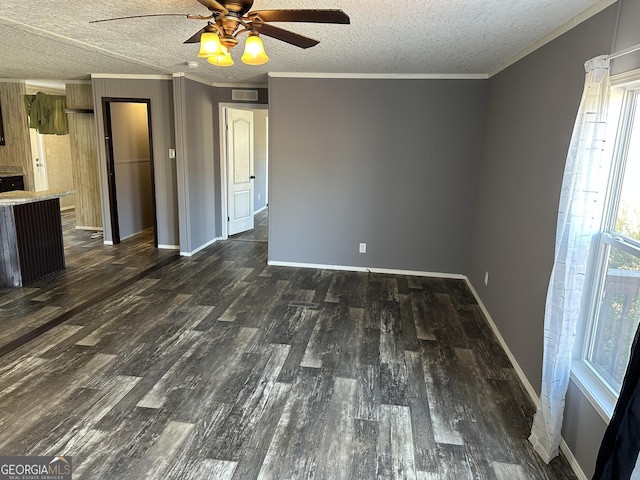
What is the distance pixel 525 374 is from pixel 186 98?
4.89 metres

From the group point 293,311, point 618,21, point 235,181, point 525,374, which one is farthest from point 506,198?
point 235,181

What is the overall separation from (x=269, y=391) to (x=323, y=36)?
8.64 ft

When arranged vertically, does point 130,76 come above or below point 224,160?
above

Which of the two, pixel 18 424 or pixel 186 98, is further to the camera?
pixel 186 98

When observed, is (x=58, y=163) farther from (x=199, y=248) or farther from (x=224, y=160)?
(x=199, y=248)

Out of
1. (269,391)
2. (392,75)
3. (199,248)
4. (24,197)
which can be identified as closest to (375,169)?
(392,75)

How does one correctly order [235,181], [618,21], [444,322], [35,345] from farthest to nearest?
[235,181] → [444,322] → [35,345] → [618,21]

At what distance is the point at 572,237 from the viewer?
209 centimetres

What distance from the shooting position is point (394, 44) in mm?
3484

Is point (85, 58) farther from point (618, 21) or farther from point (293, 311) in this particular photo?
point (618, 21)

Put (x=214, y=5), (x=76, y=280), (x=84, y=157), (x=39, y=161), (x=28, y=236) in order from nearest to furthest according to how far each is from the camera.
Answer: (x=214, y=5) → (x=28, y=236) → (x=76, y=280) → (x=84, y=157) → (x=39, y=161)

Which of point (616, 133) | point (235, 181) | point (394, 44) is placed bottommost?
point (235, 181)

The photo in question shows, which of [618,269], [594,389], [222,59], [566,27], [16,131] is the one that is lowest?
[594,389]

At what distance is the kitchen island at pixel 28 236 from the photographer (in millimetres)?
4312
